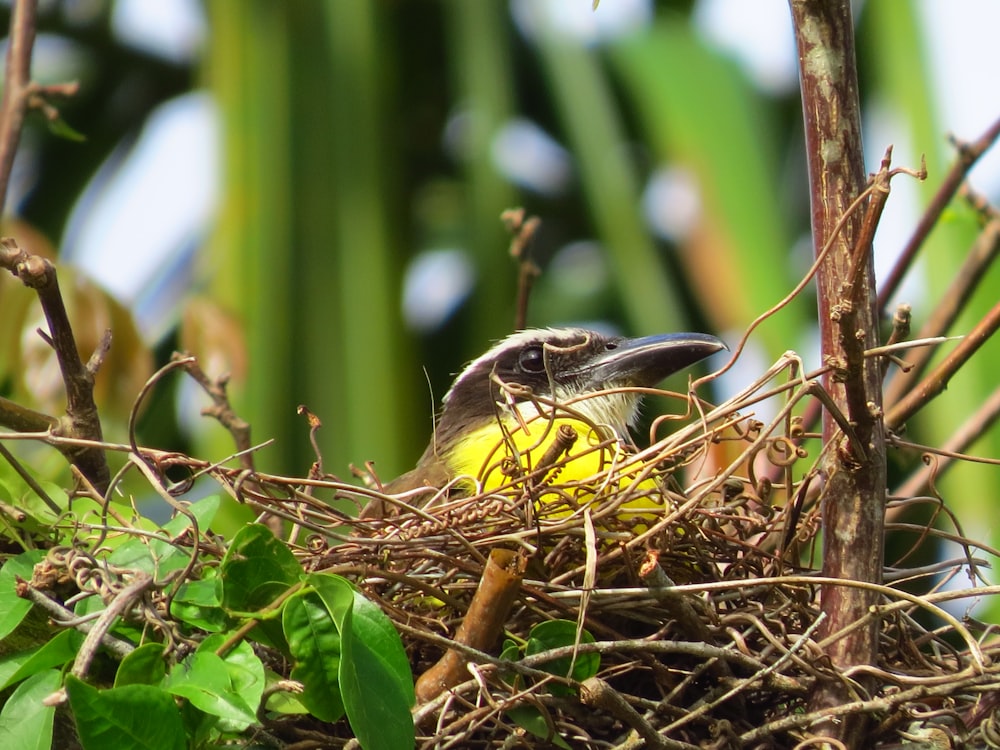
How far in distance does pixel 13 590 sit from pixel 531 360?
2.41 metres

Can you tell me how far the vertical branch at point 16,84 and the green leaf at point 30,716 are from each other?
7.35 feet

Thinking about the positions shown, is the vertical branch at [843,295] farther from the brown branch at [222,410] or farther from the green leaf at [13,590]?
the brown branch at [222,410]


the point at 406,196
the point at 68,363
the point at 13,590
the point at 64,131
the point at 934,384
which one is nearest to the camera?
the point at 13,590

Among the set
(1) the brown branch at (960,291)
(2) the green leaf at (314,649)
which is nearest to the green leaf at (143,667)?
(2) the green leaf at (314,649)

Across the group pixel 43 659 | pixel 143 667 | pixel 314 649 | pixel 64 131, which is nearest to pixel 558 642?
pixel 314 649

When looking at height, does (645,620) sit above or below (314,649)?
below

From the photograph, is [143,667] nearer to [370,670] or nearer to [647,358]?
[370,670]

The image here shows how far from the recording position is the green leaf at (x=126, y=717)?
2.35 m

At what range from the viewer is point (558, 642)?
2857 millimetres

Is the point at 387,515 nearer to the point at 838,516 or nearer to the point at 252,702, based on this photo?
the point at 252,702

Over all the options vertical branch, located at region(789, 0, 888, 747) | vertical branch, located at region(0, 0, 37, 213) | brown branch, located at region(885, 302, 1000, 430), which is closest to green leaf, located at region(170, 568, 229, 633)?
vertical branch, located at region(789, 0, 888, 747)

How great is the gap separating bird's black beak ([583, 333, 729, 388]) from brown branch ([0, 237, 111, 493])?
1791mm

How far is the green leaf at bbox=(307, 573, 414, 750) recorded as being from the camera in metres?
2.46

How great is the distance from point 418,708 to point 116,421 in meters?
2.10
